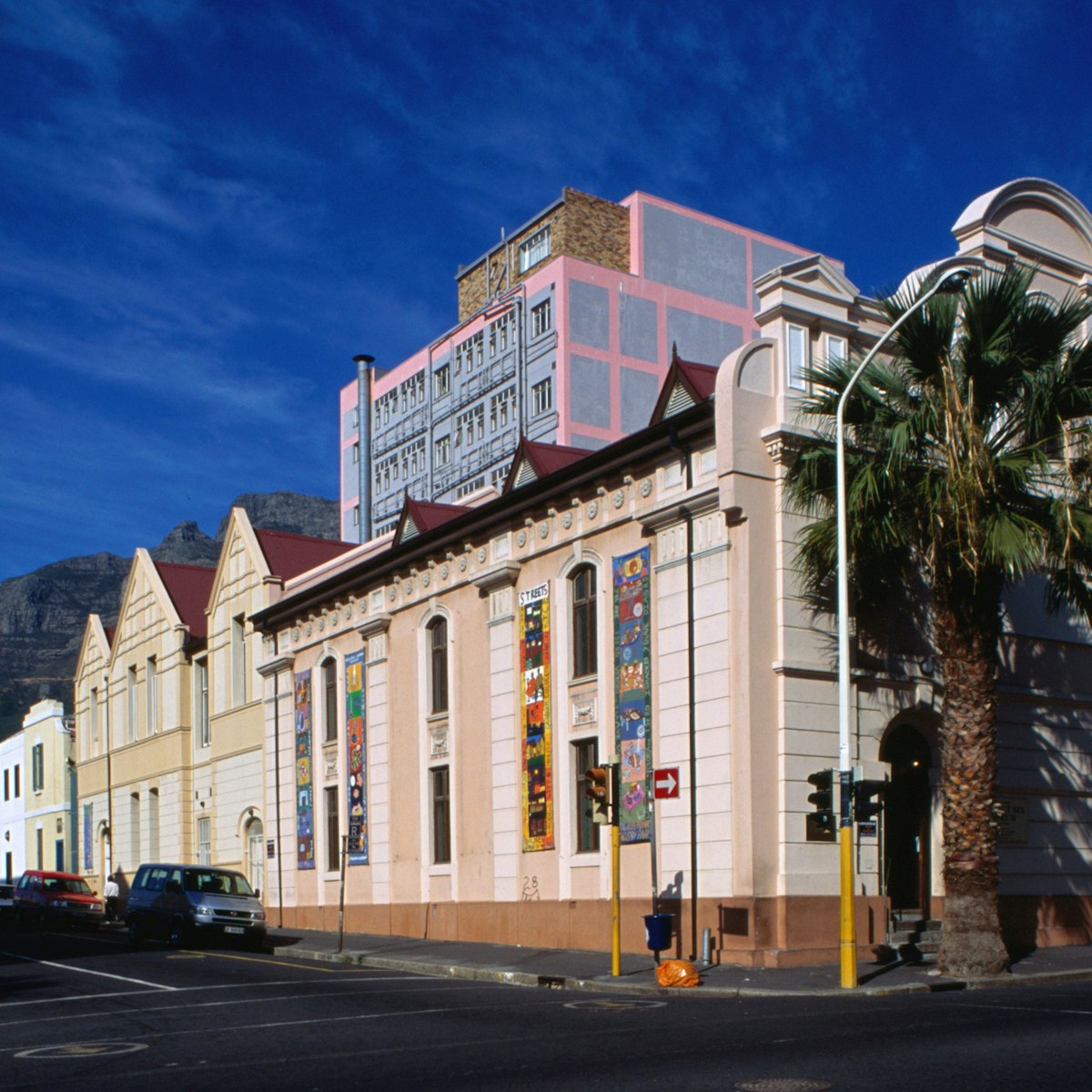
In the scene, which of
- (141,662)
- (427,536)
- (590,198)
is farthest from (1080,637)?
(590,198)

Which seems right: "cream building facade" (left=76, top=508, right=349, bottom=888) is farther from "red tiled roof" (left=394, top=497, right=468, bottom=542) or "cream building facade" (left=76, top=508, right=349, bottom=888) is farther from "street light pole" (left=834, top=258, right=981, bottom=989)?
"street light pole" (left=834, top=258, right=981, bottom=989)

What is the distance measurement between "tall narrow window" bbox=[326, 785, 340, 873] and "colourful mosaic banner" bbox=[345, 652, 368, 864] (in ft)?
3.12

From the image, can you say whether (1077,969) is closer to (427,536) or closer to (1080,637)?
(1080,637)

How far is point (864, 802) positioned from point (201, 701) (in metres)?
29.2

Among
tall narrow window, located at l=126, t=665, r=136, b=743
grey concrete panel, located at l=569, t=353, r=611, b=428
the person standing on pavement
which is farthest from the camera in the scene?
grey concrete panel, located at l=569, t=353, r=611, b=428

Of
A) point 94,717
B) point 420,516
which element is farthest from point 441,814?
point 94,717

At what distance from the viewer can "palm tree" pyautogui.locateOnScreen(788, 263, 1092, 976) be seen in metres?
19.9

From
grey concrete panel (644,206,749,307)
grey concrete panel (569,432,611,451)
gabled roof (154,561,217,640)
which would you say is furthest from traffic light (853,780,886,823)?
grey concrete panel (644,206,749,307)

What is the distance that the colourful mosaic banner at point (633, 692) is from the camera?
79.3 feet

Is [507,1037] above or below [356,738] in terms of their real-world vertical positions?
below

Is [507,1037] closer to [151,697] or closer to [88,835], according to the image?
[151,697]

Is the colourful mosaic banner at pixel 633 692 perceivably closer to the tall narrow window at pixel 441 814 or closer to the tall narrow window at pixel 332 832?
the tall narrow window at pixel 441 814

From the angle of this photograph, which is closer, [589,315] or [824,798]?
[824,798]

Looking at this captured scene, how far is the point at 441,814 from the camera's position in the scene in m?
30.4
